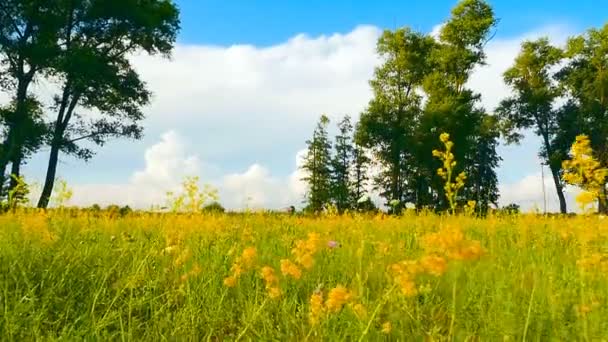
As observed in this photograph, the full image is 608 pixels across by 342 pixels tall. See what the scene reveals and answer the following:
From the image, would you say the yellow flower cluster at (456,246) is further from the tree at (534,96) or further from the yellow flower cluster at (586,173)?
the tree at (534,96)

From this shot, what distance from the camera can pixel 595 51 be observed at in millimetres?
40719

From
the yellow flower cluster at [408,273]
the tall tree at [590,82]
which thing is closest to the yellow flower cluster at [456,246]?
the yellow flower cluster at [408,273]

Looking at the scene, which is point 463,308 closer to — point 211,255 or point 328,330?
point 328,330

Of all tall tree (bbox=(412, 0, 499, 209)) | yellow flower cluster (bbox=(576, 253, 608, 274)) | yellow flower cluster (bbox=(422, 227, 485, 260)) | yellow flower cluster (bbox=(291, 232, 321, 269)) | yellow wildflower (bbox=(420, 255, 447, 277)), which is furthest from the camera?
tall tree (bbox=(412, 0, 499, 209))

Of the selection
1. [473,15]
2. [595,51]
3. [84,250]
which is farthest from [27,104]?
[595,51]

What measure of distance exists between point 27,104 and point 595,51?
116 feet

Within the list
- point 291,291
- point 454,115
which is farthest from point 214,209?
point 454,115

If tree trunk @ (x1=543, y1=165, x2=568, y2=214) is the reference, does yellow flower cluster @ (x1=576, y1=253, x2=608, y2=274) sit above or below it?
below

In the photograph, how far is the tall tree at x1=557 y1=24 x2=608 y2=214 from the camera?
38.0m

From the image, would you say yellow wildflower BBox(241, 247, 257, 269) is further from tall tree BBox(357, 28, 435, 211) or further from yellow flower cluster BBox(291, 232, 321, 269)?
tall tree BBox(357, 28, 435, 211)

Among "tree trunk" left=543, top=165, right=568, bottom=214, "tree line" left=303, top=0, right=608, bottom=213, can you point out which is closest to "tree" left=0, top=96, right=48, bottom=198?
"tree line" left=303, top=0, right=608, bottom=213

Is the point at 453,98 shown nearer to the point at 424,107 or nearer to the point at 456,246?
the point at 424,107

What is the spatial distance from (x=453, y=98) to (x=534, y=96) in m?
8.49

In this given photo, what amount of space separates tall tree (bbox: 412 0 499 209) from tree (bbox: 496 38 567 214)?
164 inches
